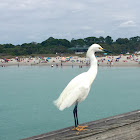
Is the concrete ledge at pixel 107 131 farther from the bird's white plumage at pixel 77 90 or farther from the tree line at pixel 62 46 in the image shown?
the tree line at pixel 62 46

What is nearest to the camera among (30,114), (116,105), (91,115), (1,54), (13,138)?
(13,138)

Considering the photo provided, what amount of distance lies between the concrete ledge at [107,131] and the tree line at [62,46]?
80262 mm

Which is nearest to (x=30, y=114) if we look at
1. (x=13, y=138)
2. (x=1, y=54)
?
(x=13, y=138)

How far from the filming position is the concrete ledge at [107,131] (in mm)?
4328

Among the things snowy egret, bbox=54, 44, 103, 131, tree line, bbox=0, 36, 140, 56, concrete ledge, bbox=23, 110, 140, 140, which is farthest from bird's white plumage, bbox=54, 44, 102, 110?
tree line, bbox=0, 36, 140, 56

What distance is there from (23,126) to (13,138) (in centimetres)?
200

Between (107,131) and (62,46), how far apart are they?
287 ft

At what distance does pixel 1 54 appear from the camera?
8300 centimetres

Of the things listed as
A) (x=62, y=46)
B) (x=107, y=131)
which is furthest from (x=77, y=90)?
(x=62, y=46)

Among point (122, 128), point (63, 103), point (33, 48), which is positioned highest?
point (33, 48)

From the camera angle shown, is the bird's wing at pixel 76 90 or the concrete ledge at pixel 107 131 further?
the bird's wing at pixel 76 90

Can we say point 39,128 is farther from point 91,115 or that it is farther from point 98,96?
point 98,96

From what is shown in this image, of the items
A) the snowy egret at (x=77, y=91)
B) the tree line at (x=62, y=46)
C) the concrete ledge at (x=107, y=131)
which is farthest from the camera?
the tree line at (x=62, y=46)

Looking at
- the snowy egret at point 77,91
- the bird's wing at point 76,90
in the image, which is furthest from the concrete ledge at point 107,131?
the bird's wing at point 76,90
